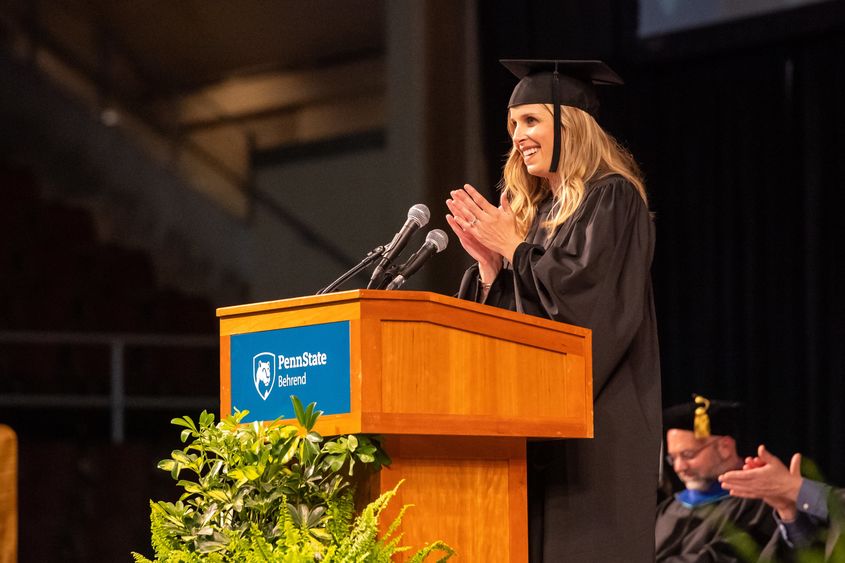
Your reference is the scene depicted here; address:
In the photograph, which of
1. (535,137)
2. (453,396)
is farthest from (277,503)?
(535,137)

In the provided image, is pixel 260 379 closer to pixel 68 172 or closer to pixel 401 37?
pixel 401 37

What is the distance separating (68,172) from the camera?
7316mm

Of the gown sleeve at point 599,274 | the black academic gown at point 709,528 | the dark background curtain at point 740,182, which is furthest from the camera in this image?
the dark background curtain at point 740,182

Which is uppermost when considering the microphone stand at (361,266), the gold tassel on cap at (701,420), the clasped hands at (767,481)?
the microphone stand at (361,266)

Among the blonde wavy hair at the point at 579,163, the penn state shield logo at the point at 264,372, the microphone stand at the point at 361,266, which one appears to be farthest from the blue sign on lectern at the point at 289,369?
the blonde wavy hair at the point at 579,163

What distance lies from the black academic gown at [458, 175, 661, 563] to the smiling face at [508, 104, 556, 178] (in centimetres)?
17

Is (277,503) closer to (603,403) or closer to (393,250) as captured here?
(393,250)

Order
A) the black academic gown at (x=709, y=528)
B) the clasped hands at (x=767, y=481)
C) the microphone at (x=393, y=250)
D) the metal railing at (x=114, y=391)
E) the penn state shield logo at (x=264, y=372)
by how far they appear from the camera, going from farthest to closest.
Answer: the metal railing at (x=114, y=391)
the black academic gown at (x=709, y=528)
the clasped hands at (x=767, y=481)
the microphone at (x=393, y=250)
the penn state shield logo at (x=264, y=372)

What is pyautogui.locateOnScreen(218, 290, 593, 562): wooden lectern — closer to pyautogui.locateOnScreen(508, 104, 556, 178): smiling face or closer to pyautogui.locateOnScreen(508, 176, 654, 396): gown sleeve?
pyautogui.locateOnScreen(508, 176, 654, 396): gown sleeve

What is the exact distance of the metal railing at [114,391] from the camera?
6238 millimetres

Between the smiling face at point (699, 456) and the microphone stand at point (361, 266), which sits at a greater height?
the microphone stand at point (361, 266)

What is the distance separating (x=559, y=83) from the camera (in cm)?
291

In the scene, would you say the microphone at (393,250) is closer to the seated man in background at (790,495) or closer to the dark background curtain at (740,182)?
the seated man in background at (790,495)

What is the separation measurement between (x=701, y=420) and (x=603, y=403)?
8.56 ft
